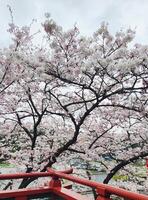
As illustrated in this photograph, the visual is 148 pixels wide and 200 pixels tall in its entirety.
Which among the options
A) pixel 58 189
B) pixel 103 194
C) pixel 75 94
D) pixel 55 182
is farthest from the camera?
pixel 75 94

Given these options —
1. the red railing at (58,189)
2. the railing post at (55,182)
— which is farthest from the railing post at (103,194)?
the railing post at (55,182)

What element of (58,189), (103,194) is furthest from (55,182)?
(103,194)

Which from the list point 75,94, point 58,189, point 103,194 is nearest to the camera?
point 103,194

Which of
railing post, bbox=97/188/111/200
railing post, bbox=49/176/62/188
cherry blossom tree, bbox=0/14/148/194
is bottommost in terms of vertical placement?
railing post, bbox=97/188/111/200

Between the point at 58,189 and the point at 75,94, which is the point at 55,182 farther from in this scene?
the point at 75,94

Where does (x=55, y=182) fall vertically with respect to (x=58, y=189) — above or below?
above

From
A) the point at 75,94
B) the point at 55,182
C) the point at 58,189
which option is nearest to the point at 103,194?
the point at 58,189

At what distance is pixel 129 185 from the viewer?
8.86 meters

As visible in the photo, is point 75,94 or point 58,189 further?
point 75,94

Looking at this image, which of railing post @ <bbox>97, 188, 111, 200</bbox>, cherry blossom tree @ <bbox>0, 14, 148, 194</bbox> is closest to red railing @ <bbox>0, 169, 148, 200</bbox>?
railing post @ <bbox>97, 188, 111, 200</bbox>

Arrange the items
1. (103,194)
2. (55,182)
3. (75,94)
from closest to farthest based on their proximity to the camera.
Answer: (103,194)
(55,182)
(75,94)

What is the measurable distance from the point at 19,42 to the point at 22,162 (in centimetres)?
331

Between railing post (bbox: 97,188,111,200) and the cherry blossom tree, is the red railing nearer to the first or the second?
railing post (bbox: 97,188,111,200)

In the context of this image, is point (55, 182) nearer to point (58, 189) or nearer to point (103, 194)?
point (58, 189)
